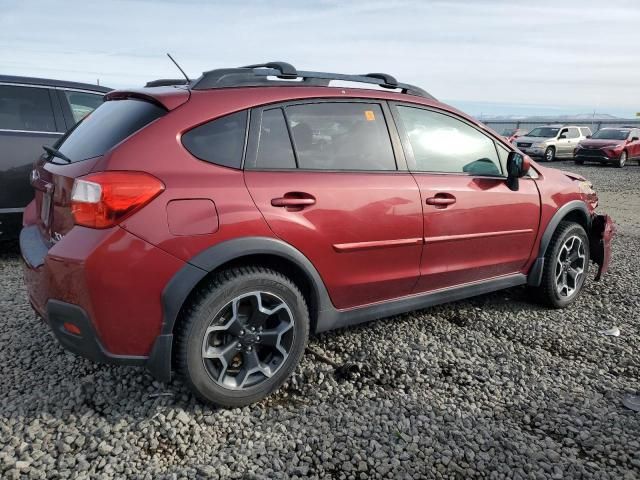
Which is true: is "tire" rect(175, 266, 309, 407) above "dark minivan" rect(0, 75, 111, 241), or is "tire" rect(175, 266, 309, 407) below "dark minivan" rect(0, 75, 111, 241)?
below

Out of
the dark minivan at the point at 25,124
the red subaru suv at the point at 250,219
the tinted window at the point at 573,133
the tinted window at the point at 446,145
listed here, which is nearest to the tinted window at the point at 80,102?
the dark minivan at the point at 25,124

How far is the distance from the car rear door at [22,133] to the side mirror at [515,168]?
406 cm

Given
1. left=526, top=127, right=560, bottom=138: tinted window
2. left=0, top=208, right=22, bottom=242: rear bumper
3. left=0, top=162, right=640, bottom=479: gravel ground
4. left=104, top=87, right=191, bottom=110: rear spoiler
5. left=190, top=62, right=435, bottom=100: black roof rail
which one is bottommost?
left=0, top=162, right=640, bottom=479: gravel ground

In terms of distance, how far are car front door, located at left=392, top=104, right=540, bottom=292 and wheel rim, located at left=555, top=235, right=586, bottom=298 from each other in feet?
1.59

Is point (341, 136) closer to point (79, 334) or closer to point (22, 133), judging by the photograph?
point (79, 334)

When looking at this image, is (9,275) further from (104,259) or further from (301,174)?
(301,174)

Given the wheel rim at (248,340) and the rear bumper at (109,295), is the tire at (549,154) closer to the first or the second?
the wheel rim at (248,340)

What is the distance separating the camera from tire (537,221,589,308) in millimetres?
4047

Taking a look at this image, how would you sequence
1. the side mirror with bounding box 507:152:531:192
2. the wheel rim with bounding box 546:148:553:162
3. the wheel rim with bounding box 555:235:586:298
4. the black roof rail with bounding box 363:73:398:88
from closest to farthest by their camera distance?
the black roof rail with bounding box 363:73:398:88
the side mirror with bounding box 507:152:531:192
the wheel rim with bounding box 555:235:586:298
the wheel rim with bounding box 546:148:553:162

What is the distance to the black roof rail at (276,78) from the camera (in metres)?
2.71

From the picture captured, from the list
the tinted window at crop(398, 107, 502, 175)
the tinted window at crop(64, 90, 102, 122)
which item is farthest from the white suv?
the tinted window at crop(64, 90, 102, 122)

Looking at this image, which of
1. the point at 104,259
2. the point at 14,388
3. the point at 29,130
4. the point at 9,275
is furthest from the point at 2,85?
the point at 104,259

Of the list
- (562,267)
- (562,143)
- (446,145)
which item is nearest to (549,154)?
(562,143)

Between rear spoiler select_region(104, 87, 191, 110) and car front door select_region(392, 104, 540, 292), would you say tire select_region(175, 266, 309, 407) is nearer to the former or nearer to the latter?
rear spoiler select_region(104, 87, 191, 110)
